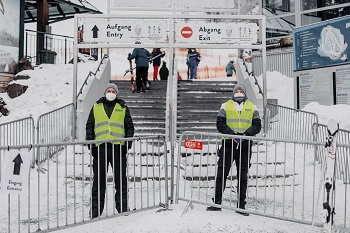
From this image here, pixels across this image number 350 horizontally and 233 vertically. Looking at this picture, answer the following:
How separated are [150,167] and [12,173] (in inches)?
180

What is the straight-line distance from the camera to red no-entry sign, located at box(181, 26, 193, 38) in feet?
41.5

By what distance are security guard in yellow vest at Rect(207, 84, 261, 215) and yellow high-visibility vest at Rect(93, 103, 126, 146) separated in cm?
154

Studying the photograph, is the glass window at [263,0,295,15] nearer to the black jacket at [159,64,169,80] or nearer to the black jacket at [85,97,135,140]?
the black jacket at [159,64,169,80]

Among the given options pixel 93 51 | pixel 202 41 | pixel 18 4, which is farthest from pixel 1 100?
pixel 93 51

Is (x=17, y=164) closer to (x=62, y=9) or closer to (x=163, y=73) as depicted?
(x=163, y=73)

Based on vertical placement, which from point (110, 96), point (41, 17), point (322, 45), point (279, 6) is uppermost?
point (279, 6)

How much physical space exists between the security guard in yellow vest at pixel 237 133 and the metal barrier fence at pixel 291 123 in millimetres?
4946

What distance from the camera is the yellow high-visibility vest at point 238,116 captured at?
6.64 meters

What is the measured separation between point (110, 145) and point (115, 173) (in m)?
0.43

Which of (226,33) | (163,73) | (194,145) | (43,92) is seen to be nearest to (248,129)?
(194,145)

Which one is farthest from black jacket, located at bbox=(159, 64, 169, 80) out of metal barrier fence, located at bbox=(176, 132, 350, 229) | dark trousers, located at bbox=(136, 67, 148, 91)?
metal barrier fence, located at bbox=(176, 132, 350, 229)

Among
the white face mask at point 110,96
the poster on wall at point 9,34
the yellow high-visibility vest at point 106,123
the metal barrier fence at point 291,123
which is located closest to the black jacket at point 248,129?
the yellow high-visibility vest at point 106,123

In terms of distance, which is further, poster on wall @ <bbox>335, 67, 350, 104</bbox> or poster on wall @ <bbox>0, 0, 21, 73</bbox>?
poster on wall @ <bbox>0, 0, 21, 73</bbox>

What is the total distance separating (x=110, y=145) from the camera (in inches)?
249
